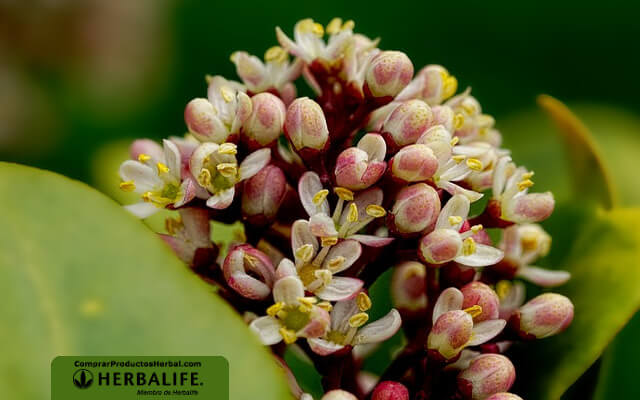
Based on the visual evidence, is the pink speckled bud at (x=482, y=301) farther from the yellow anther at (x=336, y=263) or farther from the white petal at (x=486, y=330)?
the yellow anther at (x=336, y=263)

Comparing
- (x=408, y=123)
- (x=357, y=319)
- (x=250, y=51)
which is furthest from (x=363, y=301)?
(x=250, y=51)

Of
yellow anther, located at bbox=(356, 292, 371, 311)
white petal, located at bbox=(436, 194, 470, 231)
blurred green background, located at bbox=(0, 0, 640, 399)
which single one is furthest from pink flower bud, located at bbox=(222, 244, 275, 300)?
blurred green background, located at bbox=(0, 0, 640, 399)

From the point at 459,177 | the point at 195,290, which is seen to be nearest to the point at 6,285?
the point at 195,290

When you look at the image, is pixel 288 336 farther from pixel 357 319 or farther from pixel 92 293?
pixel 92 293

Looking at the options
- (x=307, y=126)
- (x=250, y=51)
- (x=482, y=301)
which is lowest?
(x=482, y=301)

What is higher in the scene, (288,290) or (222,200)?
(222,200)

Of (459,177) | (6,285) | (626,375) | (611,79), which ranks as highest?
(611,79)

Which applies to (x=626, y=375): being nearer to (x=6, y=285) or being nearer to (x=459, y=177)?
(x=459, y=177)

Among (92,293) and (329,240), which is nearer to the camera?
(92,293)
